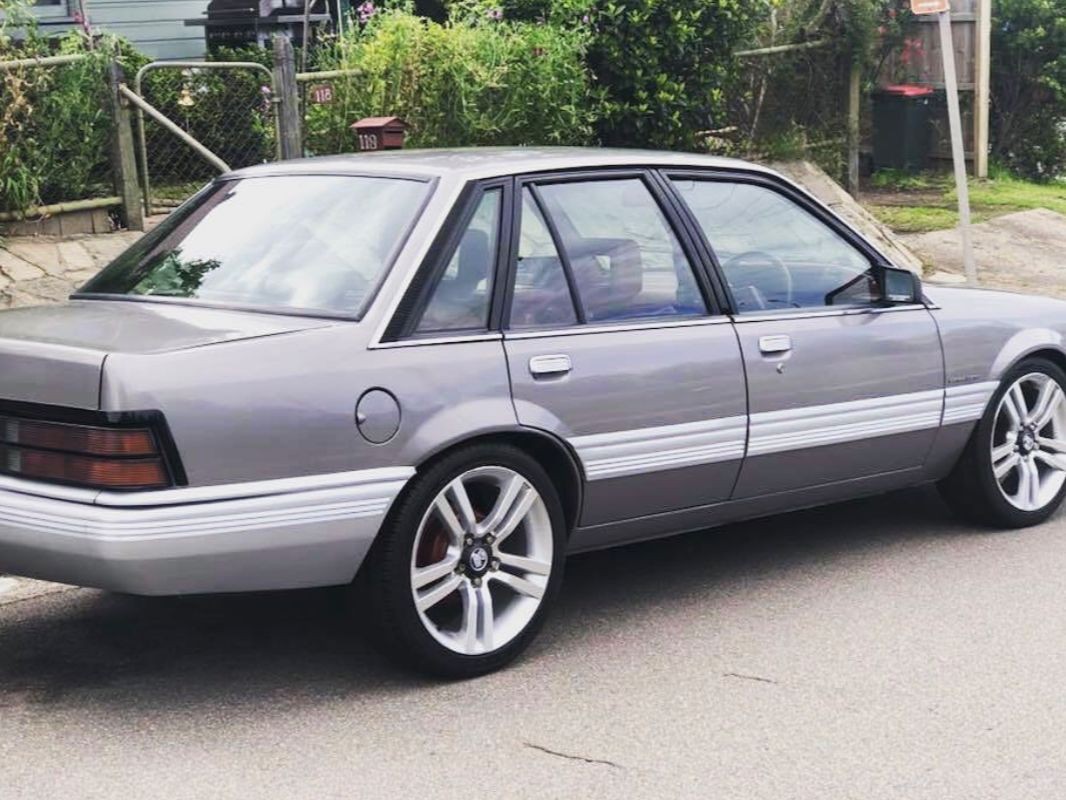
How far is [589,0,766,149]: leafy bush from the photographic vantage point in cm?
1152

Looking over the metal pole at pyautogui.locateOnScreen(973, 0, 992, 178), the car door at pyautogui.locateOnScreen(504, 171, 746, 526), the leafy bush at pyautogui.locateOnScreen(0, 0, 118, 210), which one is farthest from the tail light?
the metal pole at pyautogui.locateOnScreen(973, 0, 992, 178)

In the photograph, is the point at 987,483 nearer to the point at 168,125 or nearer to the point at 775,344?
the point at 775,344

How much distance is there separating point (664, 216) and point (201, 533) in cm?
211

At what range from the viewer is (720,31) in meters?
12.0

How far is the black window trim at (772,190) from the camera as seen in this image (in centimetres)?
555

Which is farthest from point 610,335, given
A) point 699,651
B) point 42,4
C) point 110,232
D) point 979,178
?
point 42,4

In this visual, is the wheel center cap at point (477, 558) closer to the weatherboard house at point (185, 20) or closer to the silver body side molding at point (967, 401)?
the silver body side molding at point (967, 401)

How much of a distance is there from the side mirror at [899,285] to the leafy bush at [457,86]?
5242mm

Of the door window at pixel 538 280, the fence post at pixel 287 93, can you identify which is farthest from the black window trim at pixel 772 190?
the fence post at pixel 287 93

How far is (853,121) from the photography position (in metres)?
15.0

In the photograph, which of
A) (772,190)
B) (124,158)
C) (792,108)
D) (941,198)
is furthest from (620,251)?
(941,198)

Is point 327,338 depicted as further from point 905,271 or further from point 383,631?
point 905,271

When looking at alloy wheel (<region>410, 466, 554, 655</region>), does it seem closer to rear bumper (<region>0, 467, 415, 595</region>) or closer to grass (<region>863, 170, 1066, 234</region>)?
rear bumper (<region>0, 467, 415, 595</region>)

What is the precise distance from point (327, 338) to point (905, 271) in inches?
97.8
